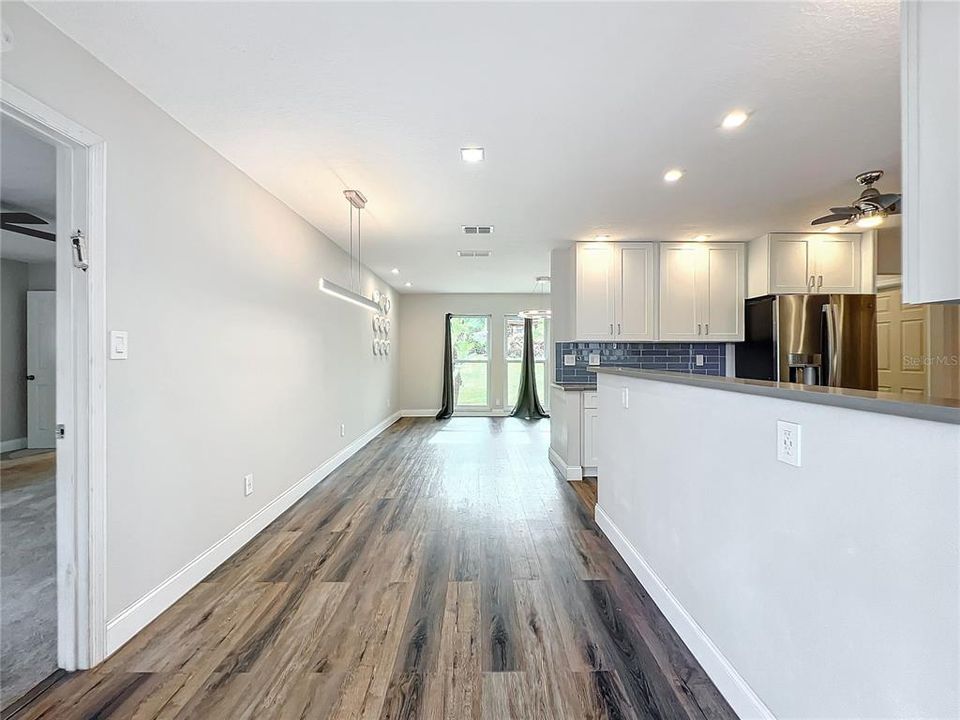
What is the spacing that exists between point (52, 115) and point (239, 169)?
1314mm

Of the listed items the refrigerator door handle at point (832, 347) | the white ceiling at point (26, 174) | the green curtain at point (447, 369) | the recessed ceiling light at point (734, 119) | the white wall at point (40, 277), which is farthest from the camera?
the green curtain at point (447, 369)

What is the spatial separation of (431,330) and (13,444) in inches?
246

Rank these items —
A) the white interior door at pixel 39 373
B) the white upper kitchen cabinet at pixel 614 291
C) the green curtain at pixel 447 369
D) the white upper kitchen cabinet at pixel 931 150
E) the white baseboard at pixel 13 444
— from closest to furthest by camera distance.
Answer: the white upper kitchen cabinet at pixel 931 150 < the white upper kitchen cabinet at pixel 614 291 < the white baseboard at pixel 13 444 < the white interior door at pixel 39 373 < the green curtain at pixel 447 369

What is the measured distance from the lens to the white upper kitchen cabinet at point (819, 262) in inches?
181

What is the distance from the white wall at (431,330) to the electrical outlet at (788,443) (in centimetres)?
810

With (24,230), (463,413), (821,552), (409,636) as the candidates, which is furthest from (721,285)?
(24,230)

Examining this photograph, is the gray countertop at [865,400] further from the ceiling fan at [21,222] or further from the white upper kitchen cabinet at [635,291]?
the ceiling fan at [21,222]

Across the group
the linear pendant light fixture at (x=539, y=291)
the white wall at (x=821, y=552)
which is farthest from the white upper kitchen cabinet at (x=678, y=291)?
the white wall at (x=821, y=552)

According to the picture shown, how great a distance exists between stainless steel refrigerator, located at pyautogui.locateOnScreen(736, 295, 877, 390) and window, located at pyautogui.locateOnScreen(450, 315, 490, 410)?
220 inches

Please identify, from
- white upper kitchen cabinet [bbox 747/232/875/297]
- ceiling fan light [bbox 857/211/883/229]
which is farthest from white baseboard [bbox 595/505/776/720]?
white upper kitchen cabinet [bbox 747/232/875/297]

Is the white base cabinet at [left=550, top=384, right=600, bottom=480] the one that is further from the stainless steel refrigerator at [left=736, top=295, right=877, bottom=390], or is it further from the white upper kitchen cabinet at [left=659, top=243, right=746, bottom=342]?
the stainless steel refrigerator at [left=736, top=295, right=877, bottom=390]

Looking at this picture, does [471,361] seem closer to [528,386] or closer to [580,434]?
[528,386]

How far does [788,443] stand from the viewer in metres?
1.33

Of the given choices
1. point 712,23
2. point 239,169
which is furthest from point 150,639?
point 712,23
